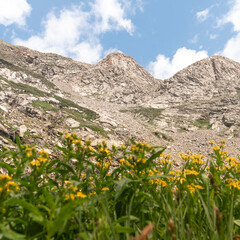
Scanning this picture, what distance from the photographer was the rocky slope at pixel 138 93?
135 ft

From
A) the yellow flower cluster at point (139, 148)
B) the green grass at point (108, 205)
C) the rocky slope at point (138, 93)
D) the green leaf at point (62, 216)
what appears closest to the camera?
the green leaf at point (62, 216)

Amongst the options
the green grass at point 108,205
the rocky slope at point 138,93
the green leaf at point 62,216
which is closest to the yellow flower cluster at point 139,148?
the green grass at point 108,205

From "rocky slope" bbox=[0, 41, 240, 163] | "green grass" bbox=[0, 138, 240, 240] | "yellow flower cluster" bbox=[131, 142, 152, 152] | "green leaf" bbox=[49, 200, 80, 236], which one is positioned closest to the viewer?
"green leaf" bbox=[49, 200, 80, 236]

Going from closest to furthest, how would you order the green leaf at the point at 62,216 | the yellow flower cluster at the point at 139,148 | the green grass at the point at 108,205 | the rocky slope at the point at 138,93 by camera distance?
the green leaf at the point at 62,216 < the green grass at the point at 108,205 < the yellow flower cluster at the point at 139,148 < the rocky slope at the point at 138,93

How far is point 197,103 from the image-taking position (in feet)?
233

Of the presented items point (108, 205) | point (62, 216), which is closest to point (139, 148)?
point (108, 205)

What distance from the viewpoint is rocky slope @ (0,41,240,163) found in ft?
135

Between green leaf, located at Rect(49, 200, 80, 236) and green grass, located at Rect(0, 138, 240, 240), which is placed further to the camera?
green grass, located at Rect(0, 138, 240, 240)

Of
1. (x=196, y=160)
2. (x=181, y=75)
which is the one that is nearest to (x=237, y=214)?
(x=196, y=160)

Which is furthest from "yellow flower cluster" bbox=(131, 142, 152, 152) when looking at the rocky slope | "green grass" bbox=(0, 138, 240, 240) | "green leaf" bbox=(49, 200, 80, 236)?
the rocky slope

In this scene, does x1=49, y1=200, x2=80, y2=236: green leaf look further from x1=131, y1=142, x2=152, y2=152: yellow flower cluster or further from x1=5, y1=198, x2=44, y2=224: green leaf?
x1=131, y1=142, x2=152, y2=152: yellow flower cluster

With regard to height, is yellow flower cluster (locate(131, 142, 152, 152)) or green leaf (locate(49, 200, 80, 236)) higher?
yellow flower cluster (locate(131, 142, 152, 152))

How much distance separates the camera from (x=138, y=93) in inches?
3477

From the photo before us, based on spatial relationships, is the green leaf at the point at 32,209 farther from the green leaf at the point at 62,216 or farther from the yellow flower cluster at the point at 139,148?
the yellow flower cluster at the point at 139,148
